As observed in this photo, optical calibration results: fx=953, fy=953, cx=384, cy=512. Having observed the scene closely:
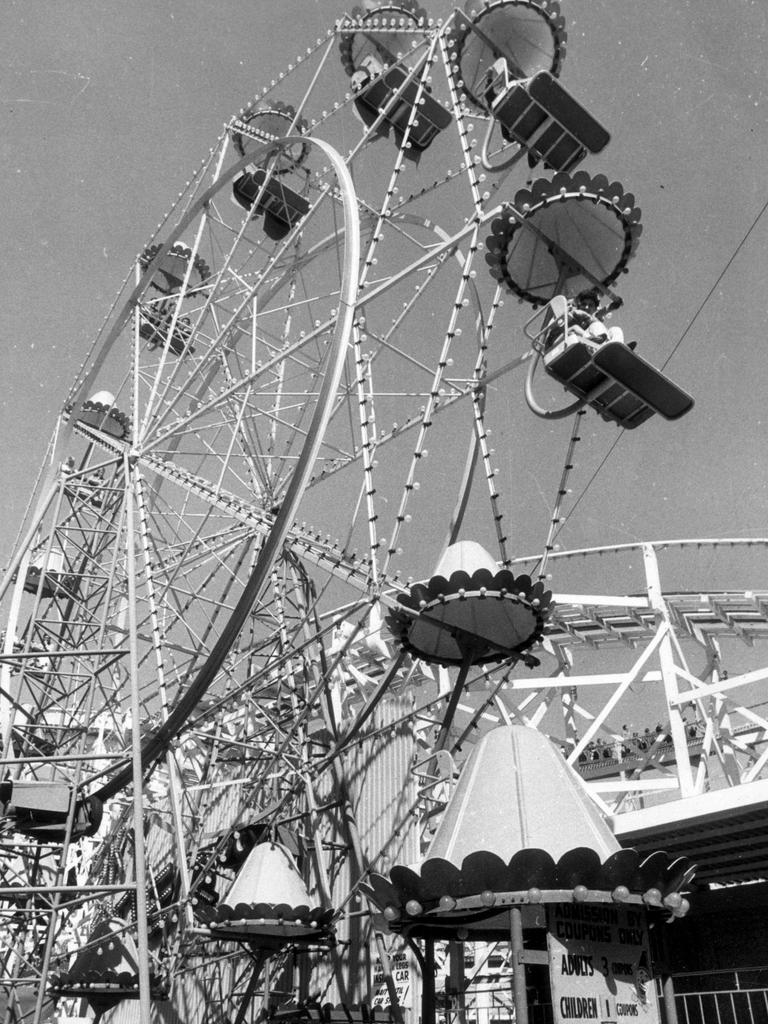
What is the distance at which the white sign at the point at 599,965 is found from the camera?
4.36m

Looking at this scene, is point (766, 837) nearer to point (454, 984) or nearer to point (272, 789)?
point (454, 984)

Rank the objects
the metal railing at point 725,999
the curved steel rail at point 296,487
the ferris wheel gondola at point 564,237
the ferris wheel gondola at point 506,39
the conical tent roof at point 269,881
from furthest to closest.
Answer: the ferris wheel gondola at point 506,39, the metal railing at point 725,999, the ferris wheel gondola at point 564,237, the conical tent roof at point 269,881, the curved steel rail at point 296,487

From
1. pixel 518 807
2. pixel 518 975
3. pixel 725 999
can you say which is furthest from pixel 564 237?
pixel 725 999

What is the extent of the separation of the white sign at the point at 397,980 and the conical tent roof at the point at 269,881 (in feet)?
5.16

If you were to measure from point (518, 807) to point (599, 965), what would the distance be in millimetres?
869

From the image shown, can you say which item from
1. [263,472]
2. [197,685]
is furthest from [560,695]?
[197,685]

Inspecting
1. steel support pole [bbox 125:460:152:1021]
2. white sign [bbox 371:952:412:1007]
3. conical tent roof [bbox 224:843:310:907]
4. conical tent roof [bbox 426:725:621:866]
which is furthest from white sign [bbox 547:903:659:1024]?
white sign [bbox 371:952:412:1007]

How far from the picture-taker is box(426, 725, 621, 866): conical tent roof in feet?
16.2

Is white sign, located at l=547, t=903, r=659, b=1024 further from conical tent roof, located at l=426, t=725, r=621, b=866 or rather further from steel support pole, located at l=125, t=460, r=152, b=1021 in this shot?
steel support pole, located at l=125, t=460, r=152, b=1021

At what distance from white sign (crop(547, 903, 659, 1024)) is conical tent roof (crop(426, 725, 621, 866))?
30 centimetres

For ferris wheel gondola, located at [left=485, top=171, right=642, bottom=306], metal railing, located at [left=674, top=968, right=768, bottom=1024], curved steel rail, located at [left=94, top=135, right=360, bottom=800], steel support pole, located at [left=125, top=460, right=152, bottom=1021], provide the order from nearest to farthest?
1. steel support pole, located at [left=125, top=460, right=152, bottom=1021]
2. curved steel rail, located at [left=94, top=135, right=360, bottom=800]
3. ferris wheel gondola, located at [left=485, top=171, right=642, bottom=306]
4. metal railing, located at [left=674, top=968, right=768, bottom=1024]

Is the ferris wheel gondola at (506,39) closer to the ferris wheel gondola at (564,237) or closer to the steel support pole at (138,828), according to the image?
the ferris wheel gondola at (564,237)

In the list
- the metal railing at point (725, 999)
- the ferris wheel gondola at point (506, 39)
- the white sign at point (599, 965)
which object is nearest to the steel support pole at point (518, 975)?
the white sign at point (599, 965)

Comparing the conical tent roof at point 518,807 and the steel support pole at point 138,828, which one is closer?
the conical tent roof at point 518,807
